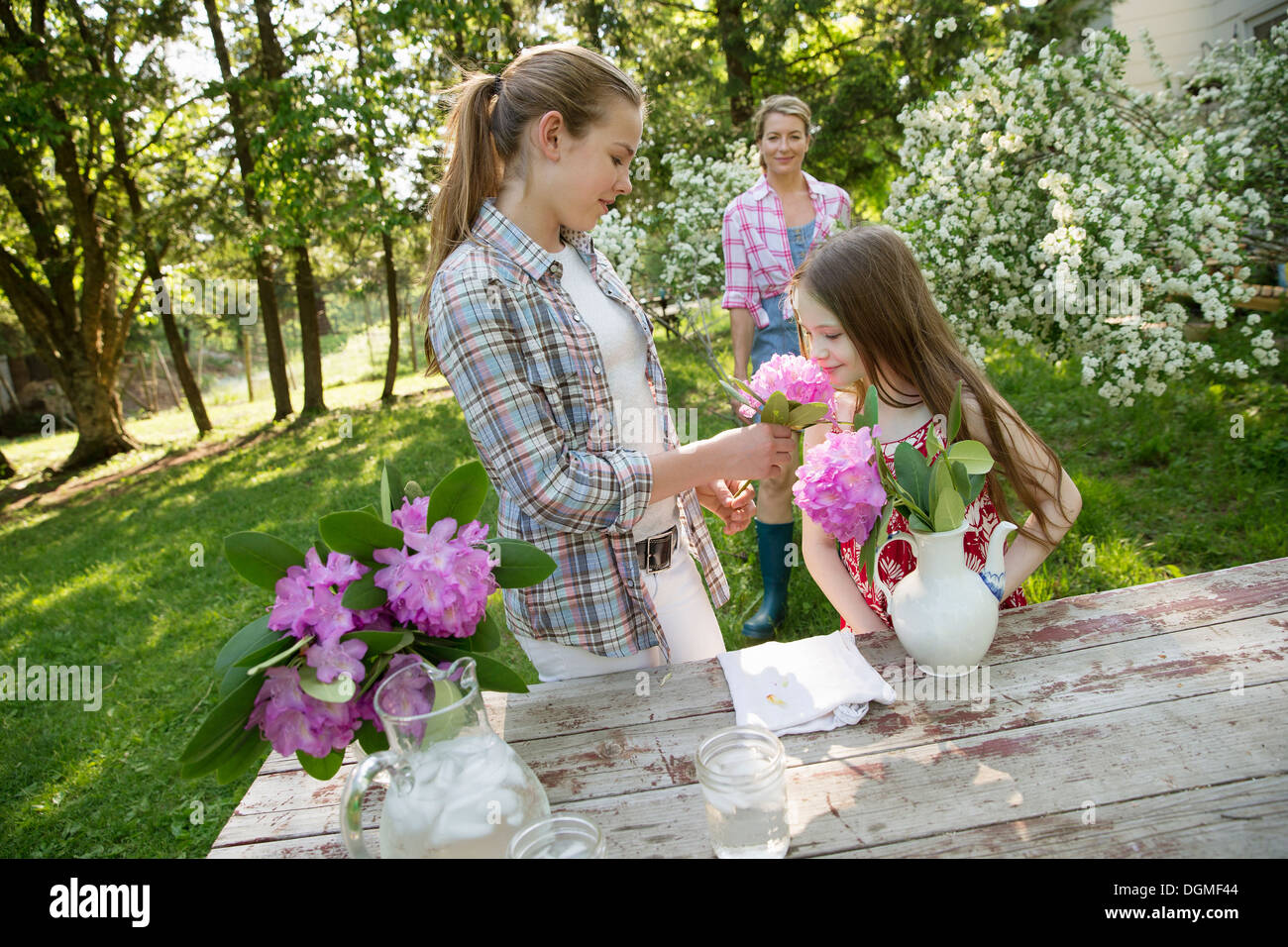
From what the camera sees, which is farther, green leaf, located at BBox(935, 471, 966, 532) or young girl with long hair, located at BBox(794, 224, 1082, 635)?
young girl with long hair, located at BBox(794, 224, 1082, 635)

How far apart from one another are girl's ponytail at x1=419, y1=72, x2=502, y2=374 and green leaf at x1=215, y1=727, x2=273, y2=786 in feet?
2.83

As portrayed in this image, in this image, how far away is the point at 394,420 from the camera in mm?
11109

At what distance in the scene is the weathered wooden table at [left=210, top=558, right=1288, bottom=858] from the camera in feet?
3.80

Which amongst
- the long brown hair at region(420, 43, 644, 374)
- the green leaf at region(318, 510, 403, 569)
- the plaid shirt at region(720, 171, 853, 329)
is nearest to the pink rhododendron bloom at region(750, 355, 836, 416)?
the long brown hair at region(420, 43, 644, 374)

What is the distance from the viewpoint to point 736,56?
1083 cm

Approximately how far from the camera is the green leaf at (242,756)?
Answer: 116 cm

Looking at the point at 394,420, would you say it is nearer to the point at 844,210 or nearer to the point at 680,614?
the point at 844,210

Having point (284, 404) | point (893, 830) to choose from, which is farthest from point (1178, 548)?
point (284, 404)

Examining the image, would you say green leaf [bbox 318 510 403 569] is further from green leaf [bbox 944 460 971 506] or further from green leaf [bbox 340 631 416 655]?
green leaf [bbox 944 460 971 506]

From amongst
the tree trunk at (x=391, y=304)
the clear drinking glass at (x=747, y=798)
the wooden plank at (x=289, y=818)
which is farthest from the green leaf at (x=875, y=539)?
the tree trunk at (x=391, y=304)

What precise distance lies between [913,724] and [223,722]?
1077 millimetres

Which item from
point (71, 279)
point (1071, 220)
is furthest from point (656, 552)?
point (71, 279)
